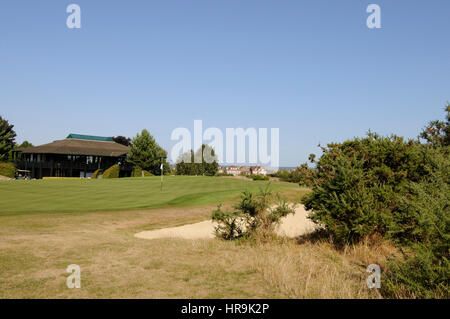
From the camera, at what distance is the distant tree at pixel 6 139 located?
67.4 metres

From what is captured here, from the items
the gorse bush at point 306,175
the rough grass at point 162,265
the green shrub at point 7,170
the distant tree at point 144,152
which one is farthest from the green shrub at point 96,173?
the gorse bush at point 306,175

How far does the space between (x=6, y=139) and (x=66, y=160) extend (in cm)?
2244

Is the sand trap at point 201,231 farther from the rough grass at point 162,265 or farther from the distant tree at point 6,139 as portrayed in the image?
the distant tree at point 6,139

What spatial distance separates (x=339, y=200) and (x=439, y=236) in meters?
4.04

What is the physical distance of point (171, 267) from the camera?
778 centimetres

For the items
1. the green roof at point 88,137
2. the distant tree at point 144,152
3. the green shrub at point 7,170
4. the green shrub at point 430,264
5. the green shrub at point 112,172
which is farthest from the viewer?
the green roof at point 88,137

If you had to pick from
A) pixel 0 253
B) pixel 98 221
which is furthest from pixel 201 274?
pixel 98 221

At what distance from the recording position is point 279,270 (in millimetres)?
7094

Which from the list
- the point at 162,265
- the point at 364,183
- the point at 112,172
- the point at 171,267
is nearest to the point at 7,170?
the point at 112,172

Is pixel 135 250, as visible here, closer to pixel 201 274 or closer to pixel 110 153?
pixel 201 274

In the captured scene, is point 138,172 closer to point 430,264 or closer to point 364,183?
point 364,183

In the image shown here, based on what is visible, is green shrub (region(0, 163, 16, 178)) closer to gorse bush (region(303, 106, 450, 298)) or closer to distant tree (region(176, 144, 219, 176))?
distant tree (region(176, 144, 219, 176))

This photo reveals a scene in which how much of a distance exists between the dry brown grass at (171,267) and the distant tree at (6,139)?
6590 cm

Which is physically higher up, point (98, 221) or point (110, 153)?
point (110, 153)
